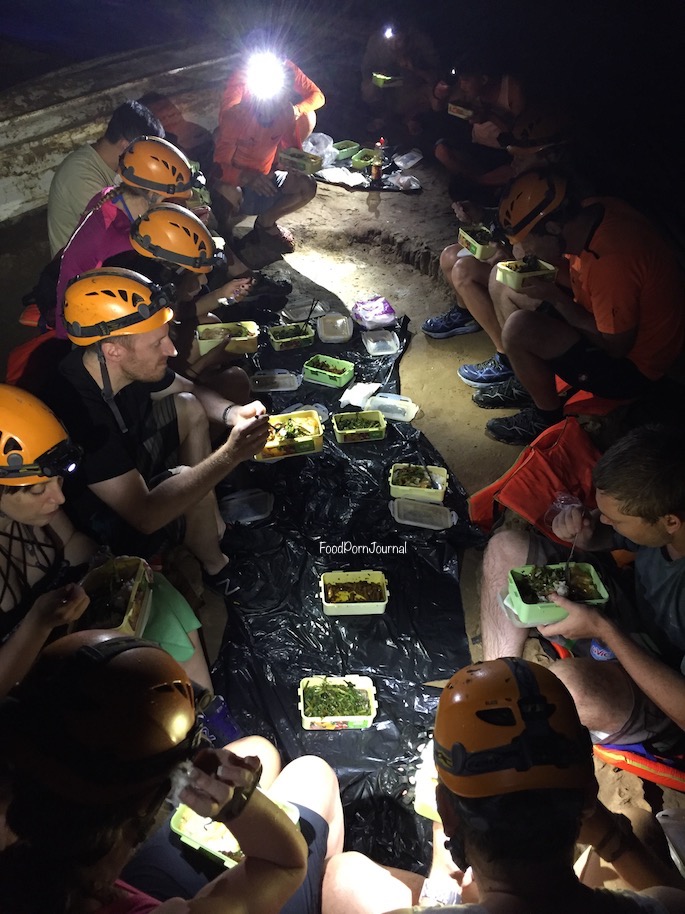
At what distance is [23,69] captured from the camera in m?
9.18

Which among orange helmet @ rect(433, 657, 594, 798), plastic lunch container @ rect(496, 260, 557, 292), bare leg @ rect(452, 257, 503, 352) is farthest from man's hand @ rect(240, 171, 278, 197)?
orange helmet @ rect(433, 657, 594, 798)

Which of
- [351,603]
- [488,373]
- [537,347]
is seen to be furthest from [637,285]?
[351,603]

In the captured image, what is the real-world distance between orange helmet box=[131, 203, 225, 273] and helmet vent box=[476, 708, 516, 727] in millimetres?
3812

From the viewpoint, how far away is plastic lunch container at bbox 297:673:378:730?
2955 mm

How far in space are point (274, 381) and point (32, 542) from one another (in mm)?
2950

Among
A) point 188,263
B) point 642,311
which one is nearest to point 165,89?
point 188,263

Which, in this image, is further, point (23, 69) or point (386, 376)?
point (23, 69)

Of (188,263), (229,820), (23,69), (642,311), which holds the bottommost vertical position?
(229,820)

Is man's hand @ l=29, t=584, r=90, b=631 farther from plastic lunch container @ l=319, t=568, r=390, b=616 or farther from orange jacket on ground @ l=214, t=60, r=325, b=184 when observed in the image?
orange jacket on ground @ l=214, t=60, r=325, b=184

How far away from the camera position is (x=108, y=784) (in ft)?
4.42

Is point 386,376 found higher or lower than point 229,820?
higher

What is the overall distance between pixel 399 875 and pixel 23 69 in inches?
451

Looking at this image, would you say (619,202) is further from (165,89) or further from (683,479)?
(165,89)

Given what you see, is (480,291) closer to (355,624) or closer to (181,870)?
(355,624)
